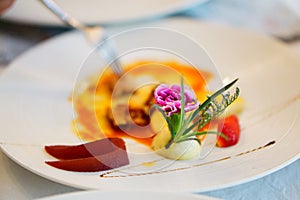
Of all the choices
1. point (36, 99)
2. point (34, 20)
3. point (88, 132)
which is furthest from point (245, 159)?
point (34, 20)

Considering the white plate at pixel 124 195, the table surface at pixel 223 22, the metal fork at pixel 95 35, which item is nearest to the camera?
the white plate at pixel 124 195

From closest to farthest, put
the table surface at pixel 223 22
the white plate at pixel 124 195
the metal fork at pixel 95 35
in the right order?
the white plate at pixel 124 195 → the table surface at pixel 223 22 → the metal fork at pixel 95 35

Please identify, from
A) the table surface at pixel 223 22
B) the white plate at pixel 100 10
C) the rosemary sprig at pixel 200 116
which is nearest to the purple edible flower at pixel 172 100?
the rosemary sprig at pixel 200 116

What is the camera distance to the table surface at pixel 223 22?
2.22 feet

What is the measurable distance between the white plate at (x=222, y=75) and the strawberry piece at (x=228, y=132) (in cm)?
1

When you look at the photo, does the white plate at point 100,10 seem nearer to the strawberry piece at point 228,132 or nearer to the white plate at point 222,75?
the white plate at point 222,75

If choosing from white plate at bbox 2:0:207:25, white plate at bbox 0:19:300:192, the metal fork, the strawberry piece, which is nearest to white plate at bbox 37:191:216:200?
white plate at bbox 0:19:300:192

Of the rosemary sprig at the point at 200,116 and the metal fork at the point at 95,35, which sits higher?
the metal fork at the point at 95,35

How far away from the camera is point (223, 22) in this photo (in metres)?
1.14

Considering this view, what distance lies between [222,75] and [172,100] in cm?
24

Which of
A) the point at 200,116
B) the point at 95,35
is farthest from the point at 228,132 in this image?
the point at 95,35

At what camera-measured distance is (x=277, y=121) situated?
773 mm

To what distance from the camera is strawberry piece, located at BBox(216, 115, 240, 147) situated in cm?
73

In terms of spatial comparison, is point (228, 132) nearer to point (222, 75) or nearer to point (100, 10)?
point (222, 75)
